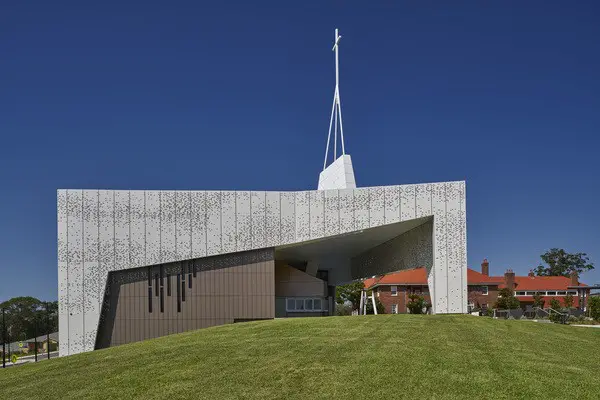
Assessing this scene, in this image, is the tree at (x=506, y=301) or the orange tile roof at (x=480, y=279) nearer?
the tree at (x=506, y=301)

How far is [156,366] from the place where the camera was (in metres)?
17.9

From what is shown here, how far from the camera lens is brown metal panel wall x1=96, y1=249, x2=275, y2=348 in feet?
96.9

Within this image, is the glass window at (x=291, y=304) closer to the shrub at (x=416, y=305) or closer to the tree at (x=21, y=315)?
the shrub at (x=416, y=305)

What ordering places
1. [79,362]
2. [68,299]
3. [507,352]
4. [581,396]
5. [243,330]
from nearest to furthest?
[581,396]
[507,352]
[79,362]
[243,330]
[68,299]

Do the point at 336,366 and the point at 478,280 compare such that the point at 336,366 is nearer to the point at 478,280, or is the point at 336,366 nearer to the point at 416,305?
the point at 416,305

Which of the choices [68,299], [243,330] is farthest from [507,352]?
[68,299]

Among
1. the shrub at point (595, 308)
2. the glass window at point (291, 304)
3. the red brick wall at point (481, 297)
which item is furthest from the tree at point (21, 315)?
the shrub at point (595, 308)

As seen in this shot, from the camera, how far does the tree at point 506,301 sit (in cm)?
7053

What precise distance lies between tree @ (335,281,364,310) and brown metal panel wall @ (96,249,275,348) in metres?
48.2

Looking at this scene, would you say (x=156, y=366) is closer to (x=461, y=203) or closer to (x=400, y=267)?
(x=461, y=203)

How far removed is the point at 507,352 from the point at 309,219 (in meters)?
13.6

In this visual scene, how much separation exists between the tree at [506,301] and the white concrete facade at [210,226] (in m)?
42.3

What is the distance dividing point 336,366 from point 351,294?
6306cm

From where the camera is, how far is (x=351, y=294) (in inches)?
3103
